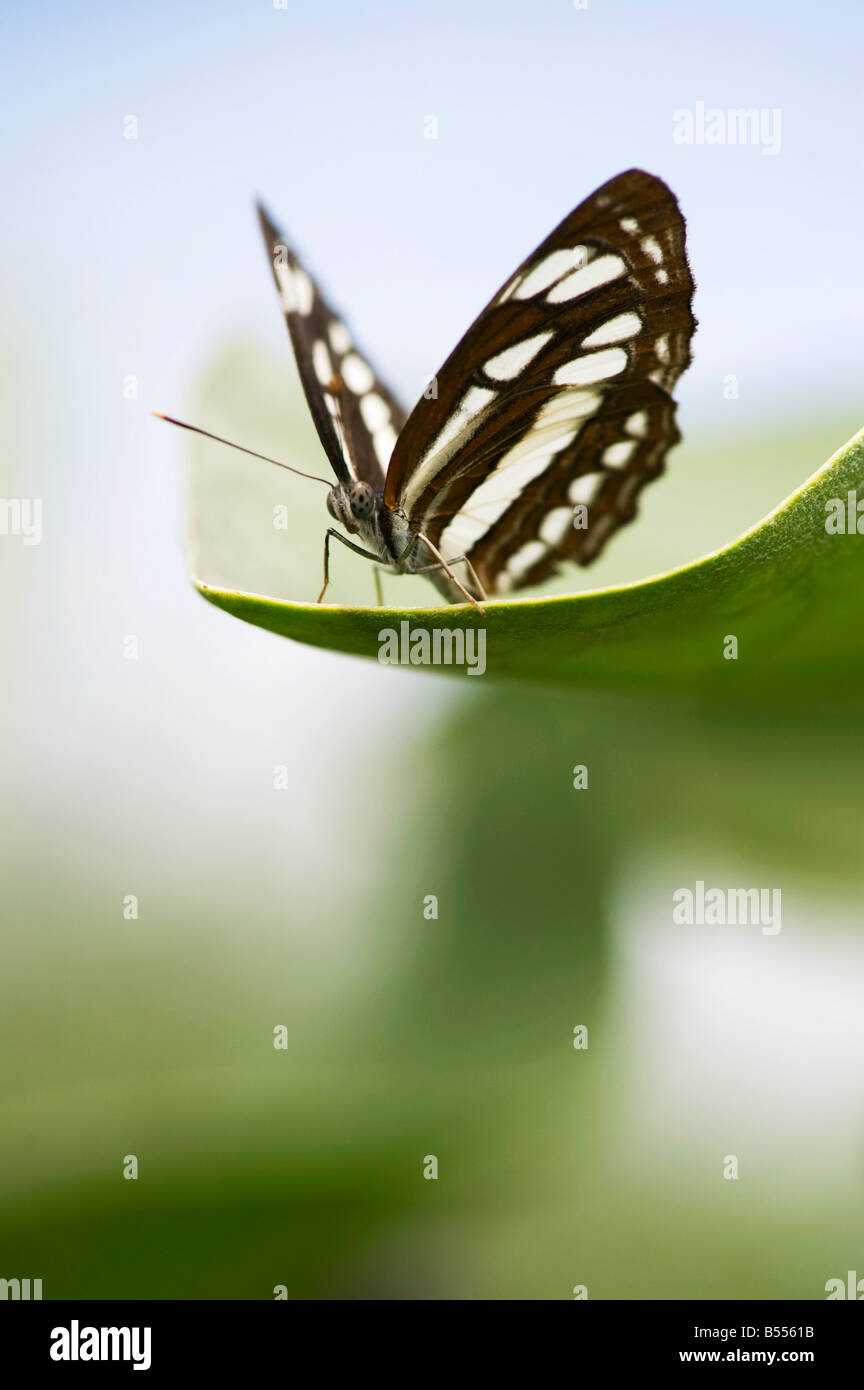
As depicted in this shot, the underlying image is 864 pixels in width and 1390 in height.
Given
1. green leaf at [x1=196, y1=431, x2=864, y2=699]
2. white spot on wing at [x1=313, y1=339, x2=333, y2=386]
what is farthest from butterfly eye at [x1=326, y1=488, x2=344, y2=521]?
green leaf at [x1=196, y1=431, x2=864, y2=699]

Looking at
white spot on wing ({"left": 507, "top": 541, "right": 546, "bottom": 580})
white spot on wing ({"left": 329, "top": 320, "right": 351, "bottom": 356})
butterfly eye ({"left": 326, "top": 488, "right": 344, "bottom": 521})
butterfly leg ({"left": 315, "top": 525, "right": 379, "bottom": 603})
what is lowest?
butterfly leg ({"left": 315, "top": 525, "right": 379, "bottom": 603})

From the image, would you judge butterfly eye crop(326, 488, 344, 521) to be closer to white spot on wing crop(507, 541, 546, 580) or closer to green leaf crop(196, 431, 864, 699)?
white spot on wing crop(507, 541, 546, 580)

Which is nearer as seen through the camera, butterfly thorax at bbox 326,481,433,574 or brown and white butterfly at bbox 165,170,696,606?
brown and white butterfly at bbox 165,170,696,606

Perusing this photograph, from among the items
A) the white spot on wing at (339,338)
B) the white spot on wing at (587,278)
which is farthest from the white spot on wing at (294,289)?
the white spot on wing at (587,278)

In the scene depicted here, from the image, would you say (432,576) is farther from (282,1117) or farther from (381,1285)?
(381,1285)

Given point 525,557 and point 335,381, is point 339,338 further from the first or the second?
point 525,557

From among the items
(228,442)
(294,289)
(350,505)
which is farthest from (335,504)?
(294,289)

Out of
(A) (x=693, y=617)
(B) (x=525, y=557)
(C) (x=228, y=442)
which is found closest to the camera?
(A) (x=693, y=617)

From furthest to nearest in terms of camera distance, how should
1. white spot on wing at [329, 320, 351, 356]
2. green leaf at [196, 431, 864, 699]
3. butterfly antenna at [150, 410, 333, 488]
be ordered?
white spot on wing at [329, 320, 351, 356]
butterfly antenna at [150, 410, 333, 488]
green leaf at [196, 431, 864, 699]
